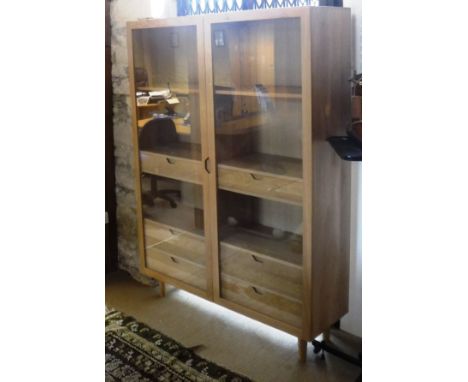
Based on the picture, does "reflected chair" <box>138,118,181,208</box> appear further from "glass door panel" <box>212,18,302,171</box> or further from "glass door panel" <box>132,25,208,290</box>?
"glass door panel" <box>212,18,302,171</box>

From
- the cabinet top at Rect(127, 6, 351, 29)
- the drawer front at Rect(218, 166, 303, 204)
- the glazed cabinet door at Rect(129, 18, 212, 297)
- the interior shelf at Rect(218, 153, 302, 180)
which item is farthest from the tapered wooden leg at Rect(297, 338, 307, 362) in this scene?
the cabinet top at Rect(127, 6, 351, 29)

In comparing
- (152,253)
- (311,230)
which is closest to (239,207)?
(311,230)

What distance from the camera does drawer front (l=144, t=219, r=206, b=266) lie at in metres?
2.77

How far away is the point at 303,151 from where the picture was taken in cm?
213

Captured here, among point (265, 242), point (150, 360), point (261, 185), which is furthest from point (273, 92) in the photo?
point (150, 360)

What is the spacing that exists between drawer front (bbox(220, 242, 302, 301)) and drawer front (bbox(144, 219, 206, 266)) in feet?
0.61

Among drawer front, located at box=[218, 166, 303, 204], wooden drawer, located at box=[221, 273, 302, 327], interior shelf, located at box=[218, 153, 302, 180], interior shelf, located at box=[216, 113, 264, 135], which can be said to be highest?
interior shelf, located at box=[216, 113, 264, 135]

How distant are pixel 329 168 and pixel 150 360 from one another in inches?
47.3

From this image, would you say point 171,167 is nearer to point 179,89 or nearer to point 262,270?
point 179,89

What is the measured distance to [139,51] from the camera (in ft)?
9.11

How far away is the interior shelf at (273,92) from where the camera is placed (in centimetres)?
214

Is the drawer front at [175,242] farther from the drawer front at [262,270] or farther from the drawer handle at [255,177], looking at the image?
the drawer handle at [255,177]
